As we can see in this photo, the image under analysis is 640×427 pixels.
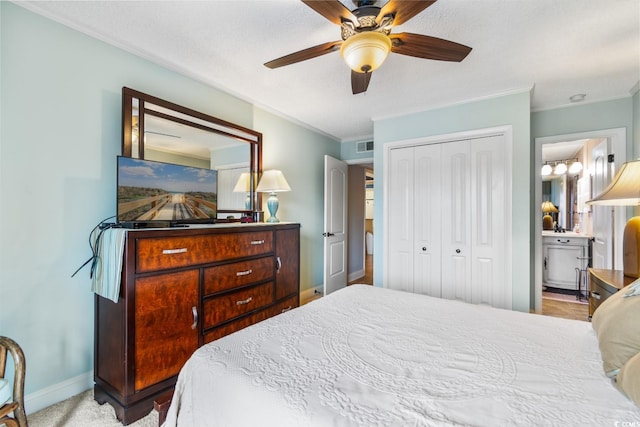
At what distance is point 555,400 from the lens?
0.88 meters

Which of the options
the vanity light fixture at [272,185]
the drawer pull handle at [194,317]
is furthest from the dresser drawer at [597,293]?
the drawer pull handle at [194,317]

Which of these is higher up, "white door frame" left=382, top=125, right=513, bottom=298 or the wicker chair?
"white door frame" left=382, top=125, right=513, bottom=298

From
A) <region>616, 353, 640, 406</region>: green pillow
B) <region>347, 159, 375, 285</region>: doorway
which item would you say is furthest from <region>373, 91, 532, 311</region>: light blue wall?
<region>616, 353, 640, 406</region>: green pillow

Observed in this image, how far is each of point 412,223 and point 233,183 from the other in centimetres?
217

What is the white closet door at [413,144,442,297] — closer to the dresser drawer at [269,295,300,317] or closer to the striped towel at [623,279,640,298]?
the dresser drawer at [269,295,300,317]

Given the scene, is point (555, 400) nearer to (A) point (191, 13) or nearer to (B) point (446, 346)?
(B) point (446, 346)

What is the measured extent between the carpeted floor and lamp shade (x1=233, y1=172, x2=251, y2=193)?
6.44 feet

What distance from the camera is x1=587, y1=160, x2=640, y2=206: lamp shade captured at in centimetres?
175

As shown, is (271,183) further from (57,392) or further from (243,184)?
(57,392)

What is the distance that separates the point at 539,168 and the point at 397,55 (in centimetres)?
247

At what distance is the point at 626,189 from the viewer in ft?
5.89

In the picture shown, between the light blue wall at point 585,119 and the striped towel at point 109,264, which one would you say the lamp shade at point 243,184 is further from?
the light blue wall at point 585,119

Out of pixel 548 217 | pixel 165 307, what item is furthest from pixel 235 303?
pixel 548 217

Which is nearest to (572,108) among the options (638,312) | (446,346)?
(638,312)
